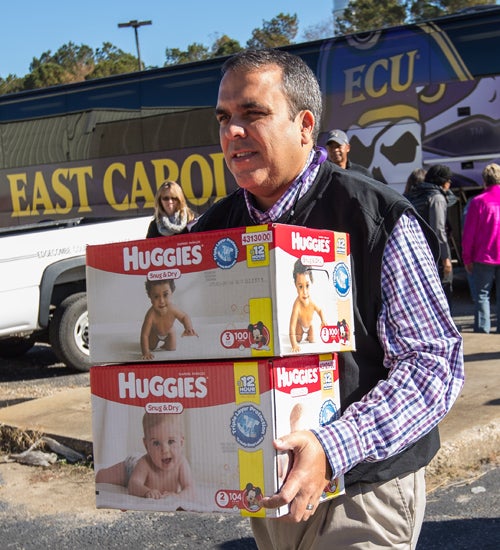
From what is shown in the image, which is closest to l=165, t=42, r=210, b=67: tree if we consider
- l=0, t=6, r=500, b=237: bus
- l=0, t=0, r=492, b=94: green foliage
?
l=0, t=0, r=492, b=94: green foliage

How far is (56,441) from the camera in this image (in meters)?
6.05

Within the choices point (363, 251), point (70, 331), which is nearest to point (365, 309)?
point (363, 251)

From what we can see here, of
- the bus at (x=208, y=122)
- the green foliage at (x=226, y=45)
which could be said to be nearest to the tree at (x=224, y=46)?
the green foliage at (x=226, y=45)

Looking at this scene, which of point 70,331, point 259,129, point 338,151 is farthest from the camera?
point 70,331

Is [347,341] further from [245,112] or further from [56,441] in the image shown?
[56,441]

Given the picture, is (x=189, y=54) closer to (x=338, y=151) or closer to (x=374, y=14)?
(x=374, y=14)

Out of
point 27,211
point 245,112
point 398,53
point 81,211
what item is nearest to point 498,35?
point 398,53

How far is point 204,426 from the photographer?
1866 millimetres

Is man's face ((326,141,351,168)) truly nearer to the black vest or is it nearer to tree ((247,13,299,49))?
the black vest

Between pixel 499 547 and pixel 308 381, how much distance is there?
2.69m

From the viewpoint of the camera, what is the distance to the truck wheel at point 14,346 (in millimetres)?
10570

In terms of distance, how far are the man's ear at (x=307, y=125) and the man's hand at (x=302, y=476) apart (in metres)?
0.69

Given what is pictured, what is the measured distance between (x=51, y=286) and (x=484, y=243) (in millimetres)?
4511

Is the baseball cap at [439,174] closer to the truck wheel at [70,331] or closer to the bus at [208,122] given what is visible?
the bus at [208,122]
